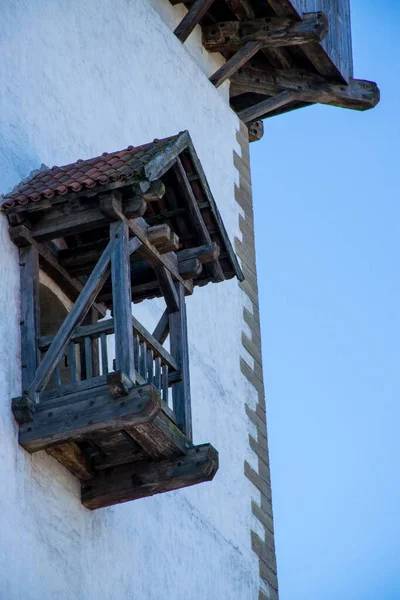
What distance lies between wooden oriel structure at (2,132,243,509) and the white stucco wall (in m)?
0.18

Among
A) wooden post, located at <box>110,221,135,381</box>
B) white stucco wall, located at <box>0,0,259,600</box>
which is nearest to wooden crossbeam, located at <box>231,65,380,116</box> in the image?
white stucco wall, located at <box>0,0,259,600</box>

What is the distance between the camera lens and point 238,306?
17500 millimetres

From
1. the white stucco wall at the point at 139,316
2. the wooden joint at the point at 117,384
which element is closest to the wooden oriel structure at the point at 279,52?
the white stucco wall at the point at 139,316

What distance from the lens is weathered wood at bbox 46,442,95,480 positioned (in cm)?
1237

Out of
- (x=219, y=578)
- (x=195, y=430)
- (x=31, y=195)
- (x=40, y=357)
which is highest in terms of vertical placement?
(x=31, y=195)

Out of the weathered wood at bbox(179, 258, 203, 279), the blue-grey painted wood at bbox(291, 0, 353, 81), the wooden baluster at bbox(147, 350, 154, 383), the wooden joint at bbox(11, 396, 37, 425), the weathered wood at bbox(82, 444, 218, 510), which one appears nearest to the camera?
the wooden joint at bbox(11, 396, 37, 425)

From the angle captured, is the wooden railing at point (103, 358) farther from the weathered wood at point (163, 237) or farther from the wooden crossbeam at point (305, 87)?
the wooden crossbeam at point (305, 87)

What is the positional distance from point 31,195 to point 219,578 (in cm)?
428

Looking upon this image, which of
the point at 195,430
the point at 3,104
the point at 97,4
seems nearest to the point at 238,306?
the point at 195,430

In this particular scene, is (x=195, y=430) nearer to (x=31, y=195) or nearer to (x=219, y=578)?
(x=219, y=578)

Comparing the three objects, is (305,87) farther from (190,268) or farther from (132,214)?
(132,214)

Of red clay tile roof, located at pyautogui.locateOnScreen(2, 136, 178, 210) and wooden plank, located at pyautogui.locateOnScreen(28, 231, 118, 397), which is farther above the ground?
red clay tile roof, located at pyautogui.locateOnScreen(2, 136, 178, 210)

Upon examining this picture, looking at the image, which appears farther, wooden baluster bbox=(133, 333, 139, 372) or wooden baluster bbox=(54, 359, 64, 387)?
wooden baluster bbox=(133, 333, 139, 372)

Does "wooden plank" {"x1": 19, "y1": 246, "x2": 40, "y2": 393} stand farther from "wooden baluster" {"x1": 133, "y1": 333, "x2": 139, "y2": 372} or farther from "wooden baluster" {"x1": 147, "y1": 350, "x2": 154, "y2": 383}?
"wooden baluster" {"x1": 147, "y1": 350, "x2": 154, "y2": 383}
